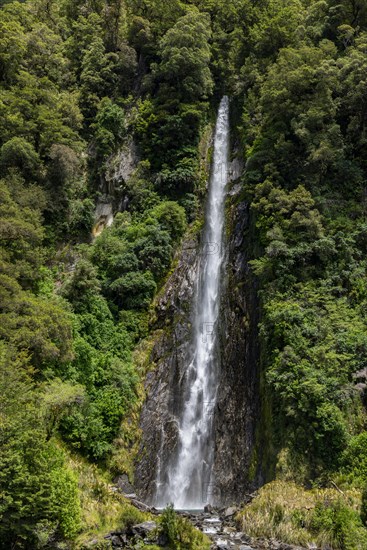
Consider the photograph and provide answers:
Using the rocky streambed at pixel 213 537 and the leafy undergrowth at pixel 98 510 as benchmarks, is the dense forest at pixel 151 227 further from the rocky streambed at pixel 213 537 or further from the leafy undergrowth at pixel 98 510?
the rocky streambed at pixel 213 537

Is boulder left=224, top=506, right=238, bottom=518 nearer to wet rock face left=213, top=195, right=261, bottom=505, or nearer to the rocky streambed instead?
the rocky streambed

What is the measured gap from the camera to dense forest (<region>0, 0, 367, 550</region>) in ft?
53.1

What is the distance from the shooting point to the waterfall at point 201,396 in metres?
21.2

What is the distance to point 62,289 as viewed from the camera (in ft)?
78.1

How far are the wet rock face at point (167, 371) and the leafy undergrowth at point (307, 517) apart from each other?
6200 mm

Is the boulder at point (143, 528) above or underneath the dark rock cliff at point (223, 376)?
underneath

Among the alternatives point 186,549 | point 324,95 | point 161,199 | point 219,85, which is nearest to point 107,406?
point 186,549

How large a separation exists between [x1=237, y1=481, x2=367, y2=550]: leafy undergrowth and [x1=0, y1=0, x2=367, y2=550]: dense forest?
8 centimetres

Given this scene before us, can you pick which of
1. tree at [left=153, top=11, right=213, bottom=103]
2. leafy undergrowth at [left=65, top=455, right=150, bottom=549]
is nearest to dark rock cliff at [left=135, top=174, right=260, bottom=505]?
leafy undergrowth at [left=65, top=455, right=150, bottom=549]

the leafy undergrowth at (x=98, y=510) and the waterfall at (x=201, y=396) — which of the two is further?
the waterfall at (x=201, y=396)

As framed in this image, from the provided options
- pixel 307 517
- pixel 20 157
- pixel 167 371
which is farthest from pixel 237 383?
pixel 20 157

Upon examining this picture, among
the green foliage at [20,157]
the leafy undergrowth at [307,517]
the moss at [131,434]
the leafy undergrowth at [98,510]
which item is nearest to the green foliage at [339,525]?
the leafy undergrowth at [307,517]

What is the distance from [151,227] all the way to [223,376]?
9489mm

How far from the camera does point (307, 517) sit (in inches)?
584
